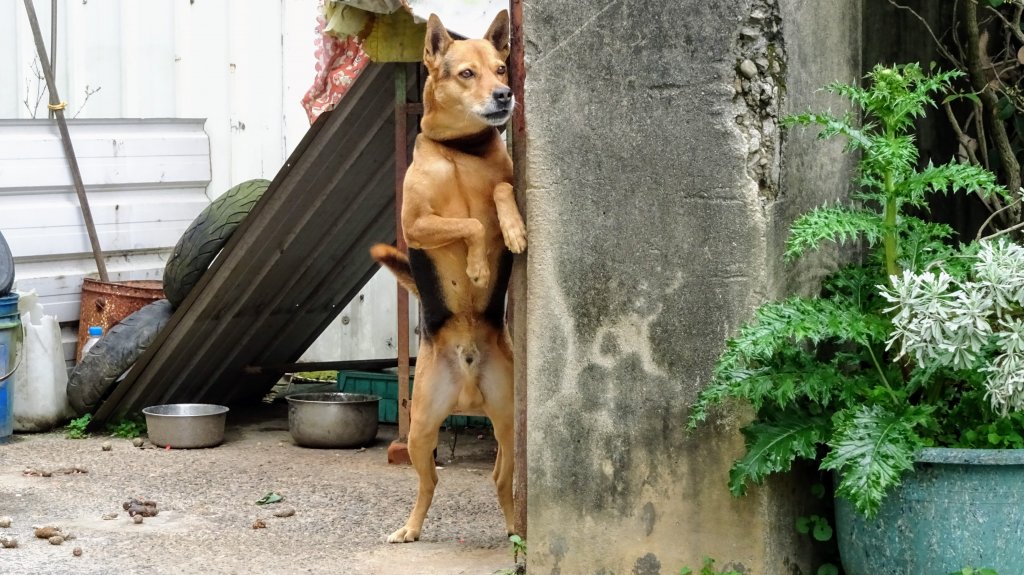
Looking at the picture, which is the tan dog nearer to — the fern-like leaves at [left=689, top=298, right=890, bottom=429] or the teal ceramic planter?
the fern-like leaves at [left=689, top=298, right=890, bottom=429]

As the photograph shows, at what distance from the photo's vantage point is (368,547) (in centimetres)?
514

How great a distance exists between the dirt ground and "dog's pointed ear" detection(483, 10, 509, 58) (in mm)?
2007

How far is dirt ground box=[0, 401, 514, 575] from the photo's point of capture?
4.91 meters

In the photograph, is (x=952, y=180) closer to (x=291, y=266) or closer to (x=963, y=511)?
(x=963, y=511)

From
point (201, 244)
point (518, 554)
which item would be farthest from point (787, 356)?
point (201, 244)

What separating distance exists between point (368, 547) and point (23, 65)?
5.07m

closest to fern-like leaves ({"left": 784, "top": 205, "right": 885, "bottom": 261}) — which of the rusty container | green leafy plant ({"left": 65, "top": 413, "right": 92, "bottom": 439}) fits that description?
green leafy plant ({"left": 65, "top": 413, "right": 92, "bottom": 439})

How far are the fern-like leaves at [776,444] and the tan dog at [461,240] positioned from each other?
1102 millimetres

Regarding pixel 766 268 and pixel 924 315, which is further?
pixel 766 268

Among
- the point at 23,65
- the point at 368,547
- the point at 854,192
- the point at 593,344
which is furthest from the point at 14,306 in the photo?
the point at 854,192

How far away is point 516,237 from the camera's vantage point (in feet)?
14.1

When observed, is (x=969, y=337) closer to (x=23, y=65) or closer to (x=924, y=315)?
(x=924, y=315)

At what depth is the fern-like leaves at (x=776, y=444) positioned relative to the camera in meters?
3.70

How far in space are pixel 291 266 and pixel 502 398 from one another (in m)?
2.70
